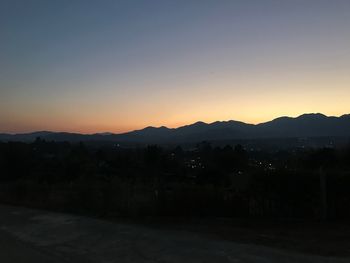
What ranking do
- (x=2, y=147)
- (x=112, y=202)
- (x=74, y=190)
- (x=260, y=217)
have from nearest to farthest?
(x=260, y=217)
(x=112, y=202)
(x=74, y=190)
(x=2, y=147)

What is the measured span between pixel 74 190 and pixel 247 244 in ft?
32.0

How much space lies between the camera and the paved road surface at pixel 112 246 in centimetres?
1084

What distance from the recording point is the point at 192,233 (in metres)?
14.0

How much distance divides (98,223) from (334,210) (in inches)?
277

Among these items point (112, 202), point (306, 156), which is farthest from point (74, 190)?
point (306, 156)

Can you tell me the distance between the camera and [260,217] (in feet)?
55.6

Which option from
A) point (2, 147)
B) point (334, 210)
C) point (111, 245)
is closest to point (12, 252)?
point (111, 245)

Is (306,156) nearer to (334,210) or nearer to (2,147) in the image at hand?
(334,210)

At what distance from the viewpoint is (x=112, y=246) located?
495 inches

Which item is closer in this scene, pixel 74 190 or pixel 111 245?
pixel 111 245

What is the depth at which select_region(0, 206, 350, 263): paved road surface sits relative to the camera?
427 inches

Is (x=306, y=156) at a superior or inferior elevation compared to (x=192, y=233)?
superior

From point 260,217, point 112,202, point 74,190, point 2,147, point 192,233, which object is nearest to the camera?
point 192,233

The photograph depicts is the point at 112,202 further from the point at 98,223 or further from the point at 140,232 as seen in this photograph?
the point at 140,232
